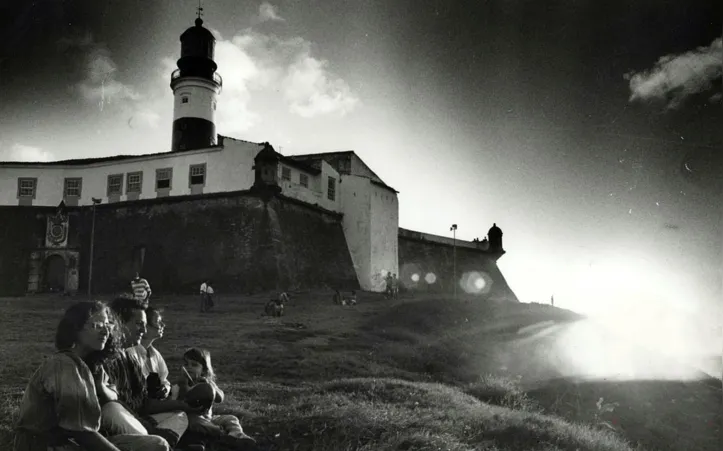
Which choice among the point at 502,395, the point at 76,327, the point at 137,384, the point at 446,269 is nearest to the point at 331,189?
the point at 446,269

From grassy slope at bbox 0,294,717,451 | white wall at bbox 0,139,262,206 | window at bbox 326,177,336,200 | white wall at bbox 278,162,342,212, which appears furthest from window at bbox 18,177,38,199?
window at bbox 326,177,336,200

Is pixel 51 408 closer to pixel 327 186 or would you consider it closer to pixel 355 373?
pixel 355 373

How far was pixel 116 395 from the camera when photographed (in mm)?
4918

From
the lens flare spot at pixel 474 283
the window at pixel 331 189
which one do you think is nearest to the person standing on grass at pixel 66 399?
the window at pixel 331 189

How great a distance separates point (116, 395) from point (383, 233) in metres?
33.8

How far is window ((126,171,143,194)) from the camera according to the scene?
3156 cm

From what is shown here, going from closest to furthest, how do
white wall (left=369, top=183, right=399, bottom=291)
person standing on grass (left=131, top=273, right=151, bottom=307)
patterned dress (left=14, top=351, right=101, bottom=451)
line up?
1. patterned dress (left=14, top=351, right=101, bottom=451)
2. person standing on grass (left=131, top=273, right=151, bottom=307)
3. white wall (left=369, top=183, right=399, bottom=291)

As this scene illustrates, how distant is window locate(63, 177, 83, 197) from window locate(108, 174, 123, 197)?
5.18 feet

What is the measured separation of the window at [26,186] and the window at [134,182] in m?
4.82

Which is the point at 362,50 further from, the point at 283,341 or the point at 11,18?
the point at 283,341

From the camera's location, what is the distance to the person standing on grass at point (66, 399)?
163 inches

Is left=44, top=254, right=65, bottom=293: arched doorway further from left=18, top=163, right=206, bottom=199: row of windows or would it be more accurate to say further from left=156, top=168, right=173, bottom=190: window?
left=156, top=168, right=173, bottom=190: window

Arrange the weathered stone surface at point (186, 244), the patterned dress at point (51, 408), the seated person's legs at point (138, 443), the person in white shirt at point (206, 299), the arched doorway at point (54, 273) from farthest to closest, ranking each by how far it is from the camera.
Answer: the arched doorway at point (54, 273), the weathered stone surface at point (186, 244), the person in white shirt at point (206, 299), the seated person's legs at point (138, 443), the patterned dress at point (51, 408)

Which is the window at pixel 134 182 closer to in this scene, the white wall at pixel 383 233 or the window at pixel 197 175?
the window at pixel 197 175
